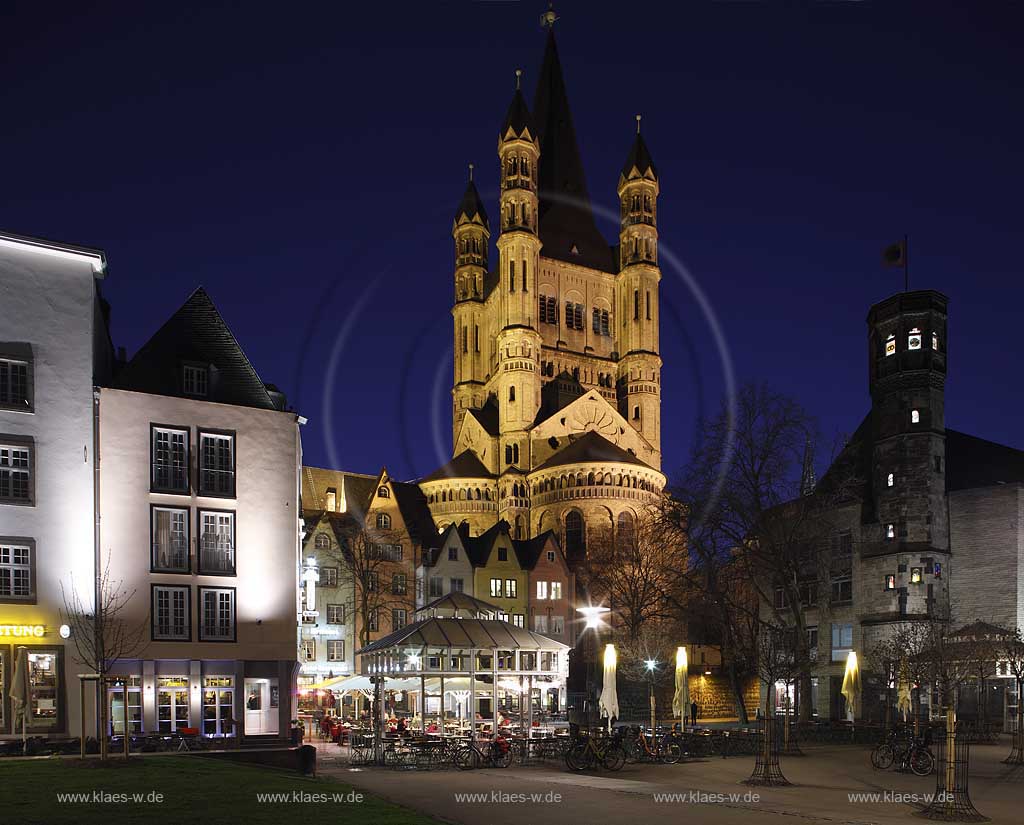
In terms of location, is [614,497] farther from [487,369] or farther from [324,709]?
[324,709]

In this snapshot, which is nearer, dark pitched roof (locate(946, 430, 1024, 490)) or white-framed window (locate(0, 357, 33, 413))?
white-framed window (locate(0, 357, 33, 413))

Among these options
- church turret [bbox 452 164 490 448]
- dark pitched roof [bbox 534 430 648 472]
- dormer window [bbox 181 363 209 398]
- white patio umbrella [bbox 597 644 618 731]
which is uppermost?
church turret [bbox 452 164 490 448]

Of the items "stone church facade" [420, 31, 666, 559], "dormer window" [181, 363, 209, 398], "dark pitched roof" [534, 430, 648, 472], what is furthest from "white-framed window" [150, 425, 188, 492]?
"dark pitched roof" [534, 430, 648, 472]

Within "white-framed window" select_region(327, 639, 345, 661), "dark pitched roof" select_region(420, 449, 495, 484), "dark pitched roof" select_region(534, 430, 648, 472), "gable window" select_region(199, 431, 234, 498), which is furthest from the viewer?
"dark pitched roof" select_region(420, 449, 495, 484)

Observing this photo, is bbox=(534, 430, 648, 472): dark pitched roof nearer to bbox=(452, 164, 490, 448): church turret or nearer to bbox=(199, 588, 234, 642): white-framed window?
bbox=(452, 164, 490, 448): church turret

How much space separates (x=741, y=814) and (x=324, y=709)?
43.9m

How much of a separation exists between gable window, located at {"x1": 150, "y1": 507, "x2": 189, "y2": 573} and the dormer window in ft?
15.2

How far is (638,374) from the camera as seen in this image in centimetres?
12925

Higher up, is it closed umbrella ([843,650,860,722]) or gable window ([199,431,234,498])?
gable window ([199,431,234,498])

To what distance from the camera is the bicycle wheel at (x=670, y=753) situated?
1352 inches

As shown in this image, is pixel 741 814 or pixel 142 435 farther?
pixel 142 435

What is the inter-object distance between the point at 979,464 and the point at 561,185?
284 feet

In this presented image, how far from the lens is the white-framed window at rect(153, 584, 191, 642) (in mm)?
40500

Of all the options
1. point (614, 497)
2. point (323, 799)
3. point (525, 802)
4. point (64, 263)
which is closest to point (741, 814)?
point (525, 802)
